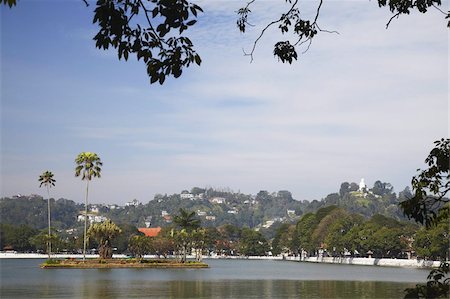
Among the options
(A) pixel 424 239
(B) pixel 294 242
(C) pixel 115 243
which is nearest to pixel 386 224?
(B) pixel 294 242

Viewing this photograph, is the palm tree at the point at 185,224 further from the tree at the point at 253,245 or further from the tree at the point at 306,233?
the tree at the point at 253,245

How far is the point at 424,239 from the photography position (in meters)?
106

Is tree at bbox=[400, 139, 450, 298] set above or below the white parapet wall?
above

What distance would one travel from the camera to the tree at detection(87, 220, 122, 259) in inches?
3922

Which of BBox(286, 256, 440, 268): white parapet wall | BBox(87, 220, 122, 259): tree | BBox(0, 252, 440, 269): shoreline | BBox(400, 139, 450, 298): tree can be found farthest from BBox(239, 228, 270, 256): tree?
BBox(400, 139, 450, 298): tree

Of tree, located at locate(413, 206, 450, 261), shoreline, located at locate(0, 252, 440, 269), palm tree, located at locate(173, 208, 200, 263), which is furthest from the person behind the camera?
shoreline, located at locate(0, 252, 440, 269)

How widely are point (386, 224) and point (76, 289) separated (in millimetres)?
118736

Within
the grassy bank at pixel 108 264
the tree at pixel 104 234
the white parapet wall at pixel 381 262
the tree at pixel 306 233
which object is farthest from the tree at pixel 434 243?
the tree at pixel 306 233

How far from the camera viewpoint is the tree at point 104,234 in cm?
9962

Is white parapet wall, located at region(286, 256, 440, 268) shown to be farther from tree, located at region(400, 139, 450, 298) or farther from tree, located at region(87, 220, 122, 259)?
tree, located at region(400, 139, 450, 298)

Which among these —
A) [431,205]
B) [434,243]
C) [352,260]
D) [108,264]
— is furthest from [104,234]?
[431,205]

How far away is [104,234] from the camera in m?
99.9

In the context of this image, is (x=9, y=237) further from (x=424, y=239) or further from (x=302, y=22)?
(x=302, y=22)

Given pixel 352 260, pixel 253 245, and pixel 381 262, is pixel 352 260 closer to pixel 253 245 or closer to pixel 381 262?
Result: pixel 381 262
